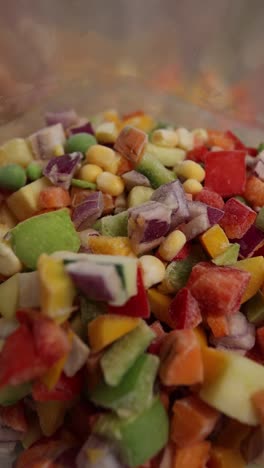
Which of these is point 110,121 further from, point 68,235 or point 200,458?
point 200,458

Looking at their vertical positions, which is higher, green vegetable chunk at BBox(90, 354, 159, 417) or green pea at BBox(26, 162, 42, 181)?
green pea at BBox(26, 162, 42, 181)

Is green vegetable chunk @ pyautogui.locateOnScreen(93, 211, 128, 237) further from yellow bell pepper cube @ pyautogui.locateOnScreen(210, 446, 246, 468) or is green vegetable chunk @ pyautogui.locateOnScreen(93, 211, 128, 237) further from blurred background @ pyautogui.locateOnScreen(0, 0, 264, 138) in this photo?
blurred background @ pyautogui.locateOnScreen(0, 0, 264, 138)

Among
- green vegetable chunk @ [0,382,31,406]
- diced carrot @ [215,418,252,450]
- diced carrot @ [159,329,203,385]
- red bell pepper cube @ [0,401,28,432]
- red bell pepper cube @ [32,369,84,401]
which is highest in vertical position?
diced carrot @ [159,329,203,385]

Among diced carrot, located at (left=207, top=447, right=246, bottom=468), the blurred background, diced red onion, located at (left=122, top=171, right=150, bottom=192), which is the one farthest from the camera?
the blurred background

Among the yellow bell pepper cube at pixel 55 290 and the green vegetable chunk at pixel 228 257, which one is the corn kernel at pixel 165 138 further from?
the yellow bell pepper cube at pixel 55 290

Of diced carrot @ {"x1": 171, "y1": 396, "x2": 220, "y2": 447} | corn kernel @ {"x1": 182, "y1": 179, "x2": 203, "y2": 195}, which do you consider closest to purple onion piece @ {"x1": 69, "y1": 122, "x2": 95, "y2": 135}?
corn kernel @ {"x1": 182, "y1": 179, "x2": 203, "y2": 195}

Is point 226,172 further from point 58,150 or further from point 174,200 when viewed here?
point 58,150

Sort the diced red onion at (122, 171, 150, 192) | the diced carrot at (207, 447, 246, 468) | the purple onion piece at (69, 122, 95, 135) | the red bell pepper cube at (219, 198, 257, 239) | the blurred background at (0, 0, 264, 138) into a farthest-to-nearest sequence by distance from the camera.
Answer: the blurred background at (0, 0, 264, 138) → the purple onion piece at (69, 122, 95, 135) → the diced red onion at (122, 171, 150, 192) → the red bell pepper cube at (219, 198, 257, 239) → the diced carrot at (207, 447, 246, 468)
